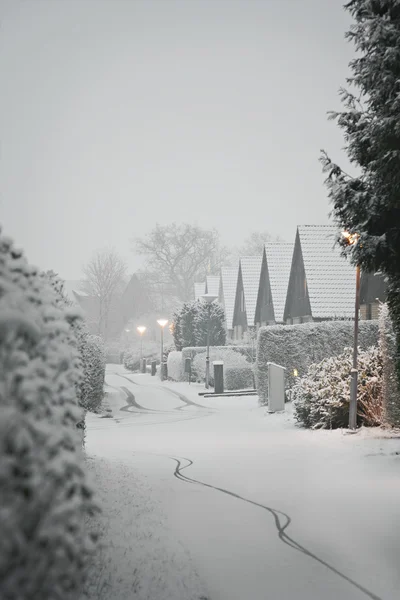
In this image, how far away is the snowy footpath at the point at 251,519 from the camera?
4566mm

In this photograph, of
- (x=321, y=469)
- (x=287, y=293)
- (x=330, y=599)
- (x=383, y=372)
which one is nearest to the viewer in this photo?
(x=330, y=599)

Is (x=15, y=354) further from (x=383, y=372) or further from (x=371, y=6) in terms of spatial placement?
(x=383, y=372)

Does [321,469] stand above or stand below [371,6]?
below

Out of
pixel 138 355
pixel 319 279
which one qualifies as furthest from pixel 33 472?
pixel 138 355

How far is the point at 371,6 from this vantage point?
10.8 metres

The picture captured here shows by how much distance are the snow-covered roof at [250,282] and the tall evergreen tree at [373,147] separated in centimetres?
3538

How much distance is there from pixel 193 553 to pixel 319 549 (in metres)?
1.13

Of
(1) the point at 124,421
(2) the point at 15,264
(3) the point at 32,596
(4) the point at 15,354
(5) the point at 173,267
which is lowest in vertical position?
(1) the point at 124,421

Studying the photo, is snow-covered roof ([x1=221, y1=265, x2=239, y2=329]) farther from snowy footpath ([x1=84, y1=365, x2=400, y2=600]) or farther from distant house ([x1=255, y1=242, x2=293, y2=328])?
snowy footpath ([x1=84, y1=365, x2=400, y2=600])

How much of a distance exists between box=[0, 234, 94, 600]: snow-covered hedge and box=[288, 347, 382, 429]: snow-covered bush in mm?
12180

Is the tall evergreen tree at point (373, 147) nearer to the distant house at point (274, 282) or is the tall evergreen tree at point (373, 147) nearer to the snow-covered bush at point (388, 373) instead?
the snow-covered bush at point (388, 373)

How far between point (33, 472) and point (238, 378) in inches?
1182

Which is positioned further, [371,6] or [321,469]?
[371,6]

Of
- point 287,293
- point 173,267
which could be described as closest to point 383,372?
point 287,293
